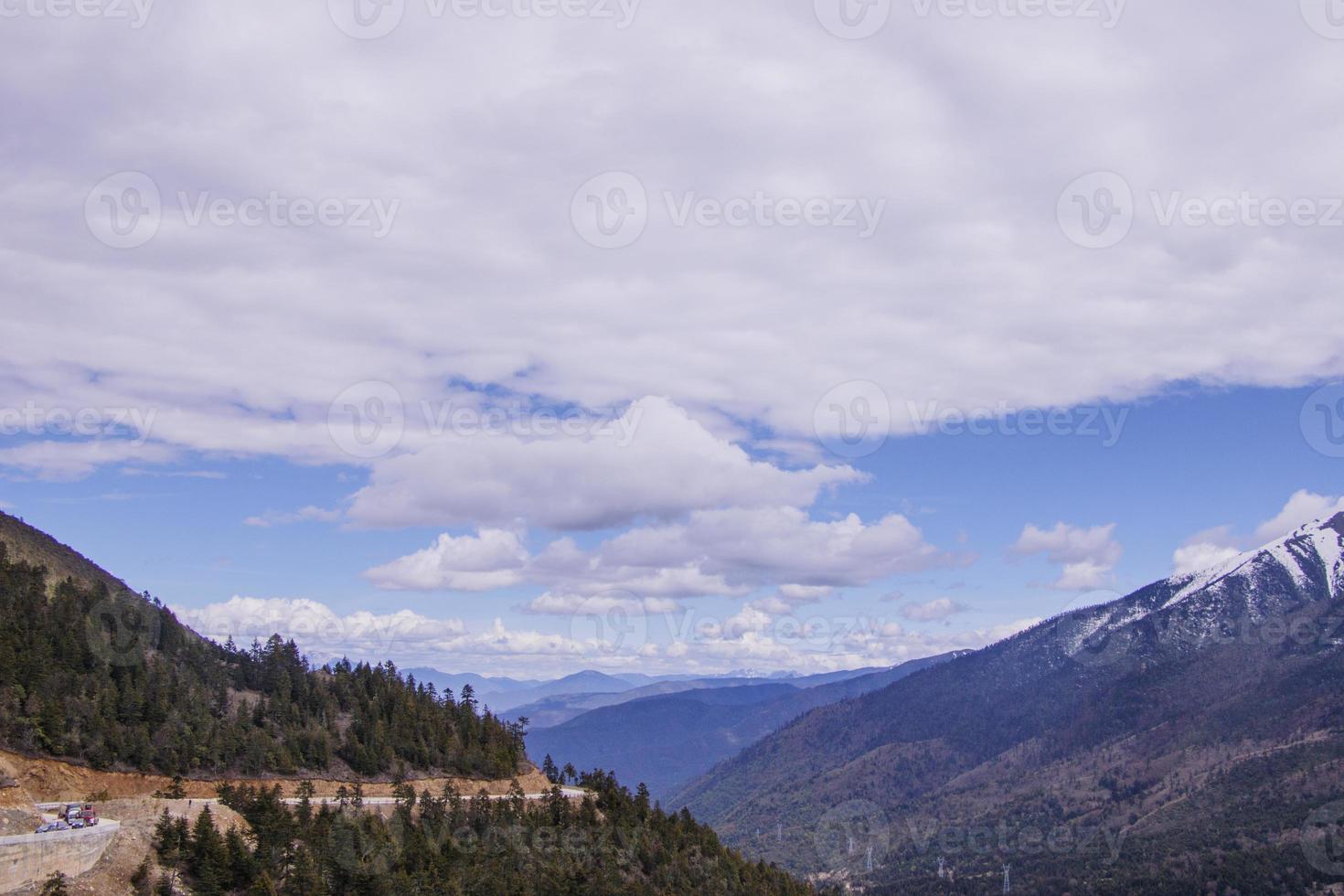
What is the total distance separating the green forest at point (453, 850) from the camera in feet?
281

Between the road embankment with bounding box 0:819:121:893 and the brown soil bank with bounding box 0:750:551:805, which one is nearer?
the road embankment with bounding box 0:819:121:893

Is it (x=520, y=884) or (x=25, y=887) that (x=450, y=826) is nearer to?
(x=520, y=884)

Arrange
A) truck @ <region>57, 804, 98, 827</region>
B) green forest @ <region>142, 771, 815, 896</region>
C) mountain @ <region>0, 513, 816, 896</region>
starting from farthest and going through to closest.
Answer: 1. mountain @ <region>0, 513, 816, 896</region>
2. green forest @ <region>142, 771, 815, 896</region>
3. truck @ <region>57, 804, 98, 827</region>

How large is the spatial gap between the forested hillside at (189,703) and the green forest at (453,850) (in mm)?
12165

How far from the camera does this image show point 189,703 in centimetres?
12738

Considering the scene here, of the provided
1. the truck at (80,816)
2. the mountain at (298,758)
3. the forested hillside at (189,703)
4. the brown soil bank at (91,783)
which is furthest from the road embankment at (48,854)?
the forested hillside at (189,703)

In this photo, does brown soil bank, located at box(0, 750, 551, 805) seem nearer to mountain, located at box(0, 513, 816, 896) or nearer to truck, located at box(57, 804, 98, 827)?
mountain, located at box(0, 513, 816, 896)

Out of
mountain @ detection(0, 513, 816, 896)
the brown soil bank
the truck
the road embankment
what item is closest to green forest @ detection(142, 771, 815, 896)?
mountain @ detection(0, 513, 816, 896)

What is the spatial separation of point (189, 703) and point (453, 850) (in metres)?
41.8

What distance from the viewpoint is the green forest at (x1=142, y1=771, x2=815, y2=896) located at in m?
85.7

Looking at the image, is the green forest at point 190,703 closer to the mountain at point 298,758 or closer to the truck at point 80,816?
the mountain at point 298,758

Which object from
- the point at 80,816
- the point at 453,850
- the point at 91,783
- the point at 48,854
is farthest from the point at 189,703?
the point at 48,854

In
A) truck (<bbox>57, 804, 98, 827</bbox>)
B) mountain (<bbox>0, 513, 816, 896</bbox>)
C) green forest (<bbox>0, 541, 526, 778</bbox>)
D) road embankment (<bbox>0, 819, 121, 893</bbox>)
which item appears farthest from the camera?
green forest (<bbox>0, 541, 526, 778</bbox>)

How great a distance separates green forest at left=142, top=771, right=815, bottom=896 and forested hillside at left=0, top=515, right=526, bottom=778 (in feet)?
39.9
